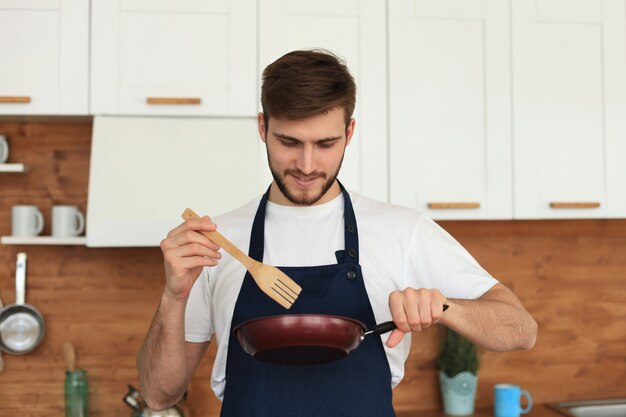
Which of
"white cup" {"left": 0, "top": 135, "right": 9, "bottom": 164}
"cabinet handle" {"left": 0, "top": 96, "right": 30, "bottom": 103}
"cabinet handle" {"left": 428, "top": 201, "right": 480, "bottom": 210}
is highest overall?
"cabinet handle" {"left": 0, "top": 96, "right": 30, "bottom": 103}

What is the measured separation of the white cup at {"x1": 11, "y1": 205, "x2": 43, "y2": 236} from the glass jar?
0.53 m

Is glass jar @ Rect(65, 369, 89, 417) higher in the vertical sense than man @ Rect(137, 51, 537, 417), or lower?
lower

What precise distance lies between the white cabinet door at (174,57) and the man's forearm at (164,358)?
1069 millimetres

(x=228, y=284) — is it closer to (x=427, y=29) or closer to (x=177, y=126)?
(x=177, y=126)

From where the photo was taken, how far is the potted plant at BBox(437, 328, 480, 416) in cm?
→ 299

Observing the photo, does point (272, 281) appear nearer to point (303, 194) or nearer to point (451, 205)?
point (303, 194)

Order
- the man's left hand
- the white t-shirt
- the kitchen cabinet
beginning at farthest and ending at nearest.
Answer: the kitchen cabinet → the white t-shirt → the man's left hand

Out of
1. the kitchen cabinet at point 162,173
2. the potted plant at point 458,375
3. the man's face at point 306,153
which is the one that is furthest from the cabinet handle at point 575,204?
the man's face at point 306,153

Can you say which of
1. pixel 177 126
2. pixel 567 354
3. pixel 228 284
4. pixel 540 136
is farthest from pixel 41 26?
pixel 567 354

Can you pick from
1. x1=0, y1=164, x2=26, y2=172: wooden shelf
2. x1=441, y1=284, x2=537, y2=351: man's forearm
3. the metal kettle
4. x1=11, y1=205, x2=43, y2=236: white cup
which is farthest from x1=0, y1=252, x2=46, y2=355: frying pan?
x1=441, y1=284, x2=537, y2=351: man's forearm

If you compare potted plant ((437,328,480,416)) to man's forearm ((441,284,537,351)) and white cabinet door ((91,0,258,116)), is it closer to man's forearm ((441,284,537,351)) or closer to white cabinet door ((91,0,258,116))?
white cabinet door ((91,0,258,116))

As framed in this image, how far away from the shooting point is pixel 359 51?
269 centimetres

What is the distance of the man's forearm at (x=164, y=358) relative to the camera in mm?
1633

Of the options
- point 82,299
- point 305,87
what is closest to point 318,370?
point 305,87
